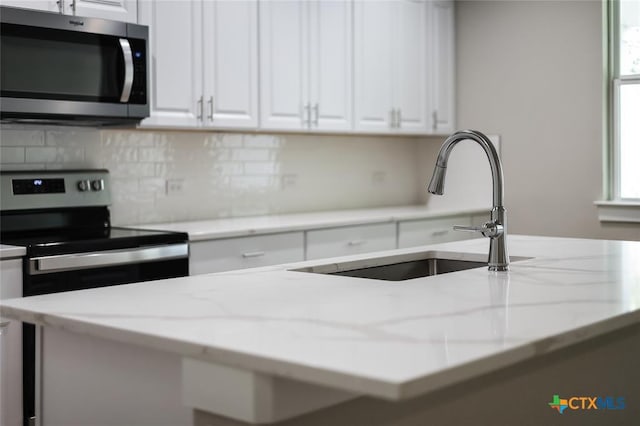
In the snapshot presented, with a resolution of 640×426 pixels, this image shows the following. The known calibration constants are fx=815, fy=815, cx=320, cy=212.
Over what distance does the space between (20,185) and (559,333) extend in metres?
2.64

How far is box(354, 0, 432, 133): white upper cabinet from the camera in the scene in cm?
478

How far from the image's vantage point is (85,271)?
9.95 feet

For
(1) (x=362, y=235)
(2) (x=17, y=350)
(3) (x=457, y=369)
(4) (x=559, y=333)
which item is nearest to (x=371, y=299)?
(4) (x=559, y=333)

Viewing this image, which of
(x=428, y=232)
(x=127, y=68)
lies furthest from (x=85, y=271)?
(x=428, y=232)

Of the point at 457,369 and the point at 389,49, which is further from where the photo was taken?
the point at 389,49

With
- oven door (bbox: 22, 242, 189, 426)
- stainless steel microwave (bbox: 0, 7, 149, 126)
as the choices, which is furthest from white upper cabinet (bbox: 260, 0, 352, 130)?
oven door (bbox: 22, 242, 189, 426)

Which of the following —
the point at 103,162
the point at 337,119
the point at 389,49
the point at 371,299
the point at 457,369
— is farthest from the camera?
the point at 389,49

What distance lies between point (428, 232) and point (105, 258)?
2.25 metres

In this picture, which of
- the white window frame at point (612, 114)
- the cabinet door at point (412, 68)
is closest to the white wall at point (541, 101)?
the white window frame at point (612, 114)

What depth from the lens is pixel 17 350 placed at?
2861 mm

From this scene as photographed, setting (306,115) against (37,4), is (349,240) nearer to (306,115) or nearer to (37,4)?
(306,115)

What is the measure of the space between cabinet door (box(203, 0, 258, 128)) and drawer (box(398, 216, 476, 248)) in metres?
1.12

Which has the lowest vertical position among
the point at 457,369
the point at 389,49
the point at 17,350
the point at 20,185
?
the point at 17,350

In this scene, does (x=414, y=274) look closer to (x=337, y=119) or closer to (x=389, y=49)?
(x=337, y=119)
